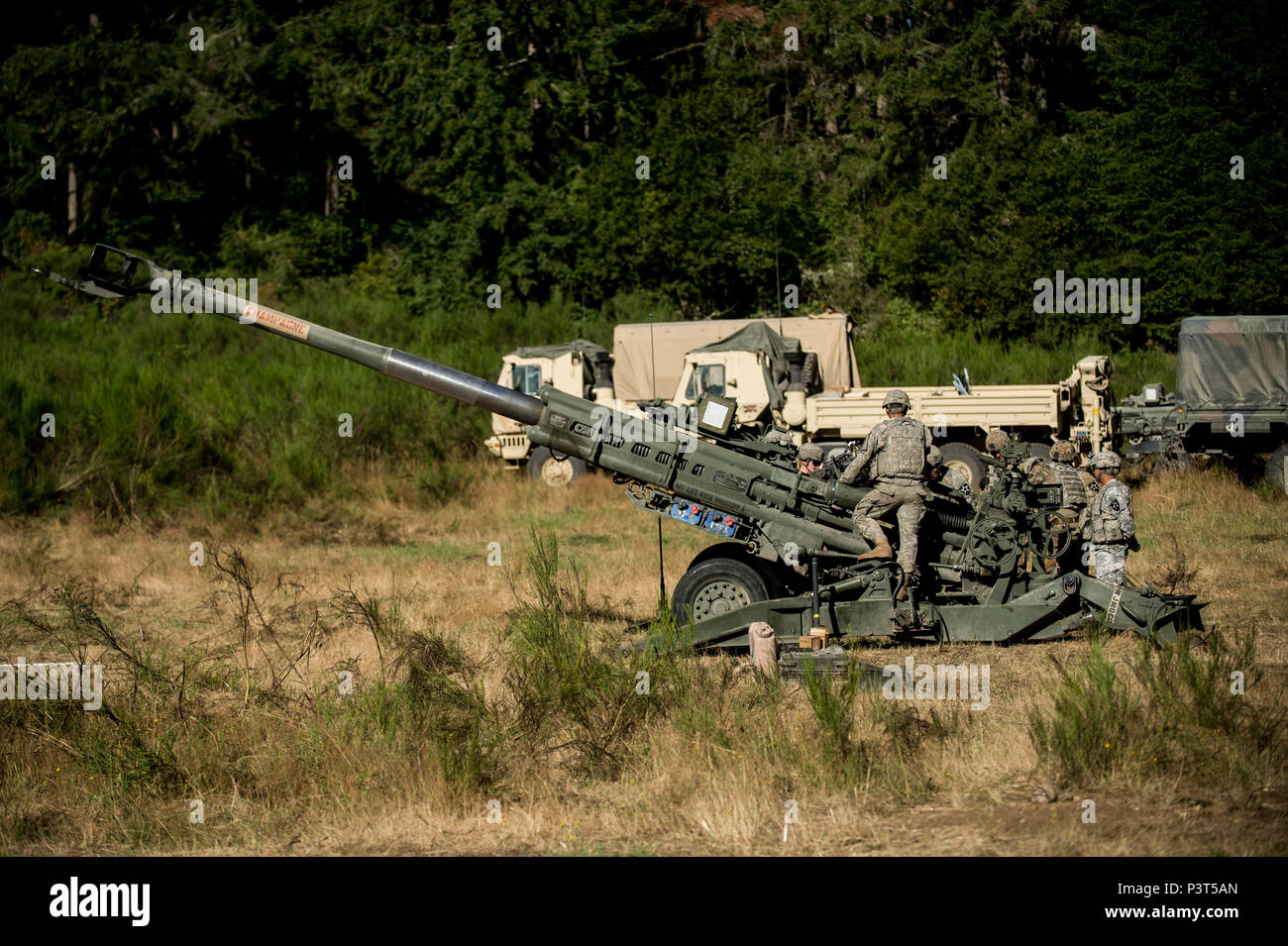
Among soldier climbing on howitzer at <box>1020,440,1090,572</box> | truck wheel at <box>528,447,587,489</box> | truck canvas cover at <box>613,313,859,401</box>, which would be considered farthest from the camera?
truck canvas cover at <box>613,313,859,401</box>

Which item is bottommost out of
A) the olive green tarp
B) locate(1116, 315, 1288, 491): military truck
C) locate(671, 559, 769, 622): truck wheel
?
locate(671, 559, 769, 622): truck wheel

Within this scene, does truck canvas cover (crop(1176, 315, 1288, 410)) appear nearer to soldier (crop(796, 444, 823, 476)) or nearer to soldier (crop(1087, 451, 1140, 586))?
soldier (crop(1087, 451, 1140, 586))

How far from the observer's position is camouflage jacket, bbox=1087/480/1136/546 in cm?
871

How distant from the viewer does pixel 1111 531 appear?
8750 millimetres

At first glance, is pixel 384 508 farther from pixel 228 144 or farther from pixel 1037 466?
pixel 228 144

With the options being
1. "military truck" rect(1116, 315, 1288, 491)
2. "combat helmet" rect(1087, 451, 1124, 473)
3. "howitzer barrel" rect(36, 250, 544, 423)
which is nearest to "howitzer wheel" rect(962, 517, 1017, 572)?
"combat helmet" rect(1087, 451, 1124, 473)

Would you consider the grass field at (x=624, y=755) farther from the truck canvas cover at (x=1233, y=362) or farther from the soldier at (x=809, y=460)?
the truck canvas cover at (x=1233, y=362)

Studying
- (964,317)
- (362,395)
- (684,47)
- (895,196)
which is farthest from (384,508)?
(684,47)

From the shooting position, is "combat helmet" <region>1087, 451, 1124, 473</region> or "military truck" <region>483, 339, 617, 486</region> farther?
"military truck" <region>483, 339, 617, 486</region>

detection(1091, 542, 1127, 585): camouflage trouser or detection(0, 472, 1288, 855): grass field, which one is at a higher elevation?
detection(1091, 542, 1127, 585): camouflage trouser

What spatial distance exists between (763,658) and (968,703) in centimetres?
123

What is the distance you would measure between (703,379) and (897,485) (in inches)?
409

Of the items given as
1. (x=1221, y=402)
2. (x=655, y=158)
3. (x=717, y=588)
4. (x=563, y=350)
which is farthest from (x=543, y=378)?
(x=717, y=588)

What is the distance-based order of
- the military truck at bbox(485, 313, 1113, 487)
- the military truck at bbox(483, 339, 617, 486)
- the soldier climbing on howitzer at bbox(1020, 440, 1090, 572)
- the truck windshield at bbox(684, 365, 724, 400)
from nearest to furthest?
the soldier climbing on howitzer at bbox(1020, 440, 1090, 572) < the military truck at bbox(485, 313, 1113, 487) < the truck windshield at bbox(684, 365, 724, 400) < the military truck at bbox(483, 339, 617, 486)
